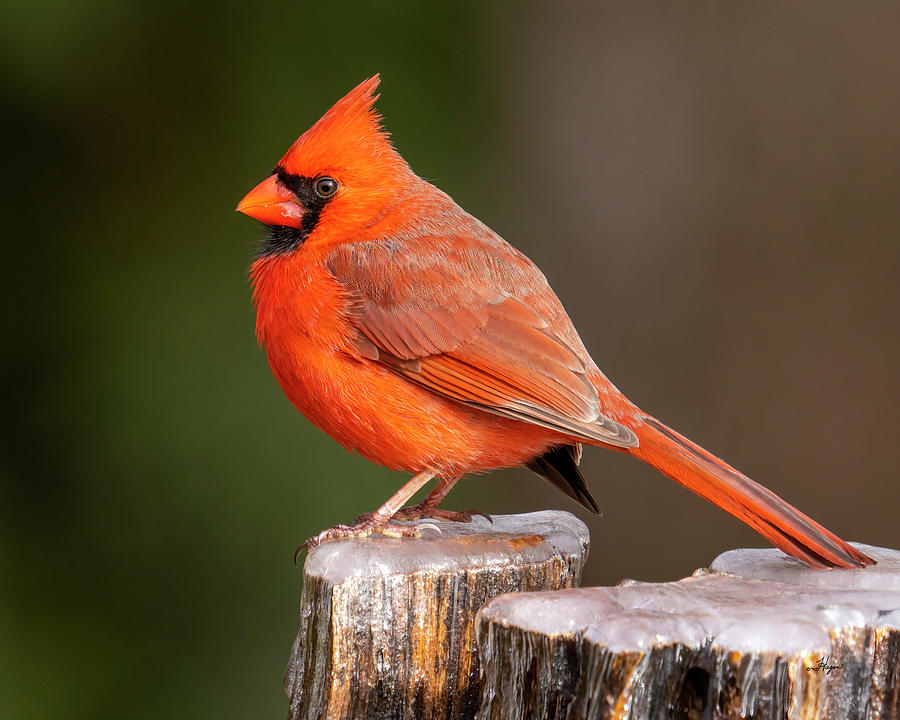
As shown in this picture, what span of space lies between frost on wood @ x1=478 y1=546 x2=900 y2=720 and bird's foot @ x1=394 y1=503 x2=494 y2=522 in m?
0.83

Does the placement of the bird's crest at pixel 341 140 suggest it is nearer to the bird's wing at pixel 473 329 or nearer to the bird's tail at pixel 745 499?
the bird's wing at pixel 473 329

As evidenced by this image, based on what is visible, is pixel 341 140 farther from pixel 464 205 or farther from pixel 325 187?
pixel 464 205

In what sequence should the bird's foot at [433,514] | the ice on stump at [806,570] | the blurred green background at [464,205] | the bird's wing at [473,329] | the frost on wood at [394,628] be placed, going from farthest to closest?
the blurred green background at [464,205] → the bird's foot at [433,514] → the bird's wing at [473,329] → the frost on wood at [394,628] → the ice on stump at [806,570]

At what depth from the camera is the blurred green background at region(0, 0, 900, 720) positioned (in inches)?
143

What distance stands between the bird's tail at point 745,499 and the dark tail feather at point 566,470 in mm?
311

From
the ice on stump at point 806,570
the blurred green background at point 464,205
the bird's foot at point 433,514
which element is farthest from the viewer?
the blurred green background at point 464,205

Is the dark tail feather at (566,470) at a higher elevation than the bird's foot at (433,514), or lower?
higher

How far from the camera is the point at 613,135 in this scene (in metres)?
4.42

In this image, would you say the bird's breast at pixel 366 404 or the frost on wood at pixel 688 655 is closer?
the frost on wood at pixel 688 655

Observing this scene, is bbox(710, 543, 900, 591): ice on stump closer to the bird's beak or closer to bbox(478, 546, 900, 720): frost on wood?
bbox(478, 546, 900, 720): frost on wood

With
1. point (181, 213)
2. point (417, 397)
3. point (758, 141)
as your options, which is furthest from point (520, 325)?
point (758, 141)

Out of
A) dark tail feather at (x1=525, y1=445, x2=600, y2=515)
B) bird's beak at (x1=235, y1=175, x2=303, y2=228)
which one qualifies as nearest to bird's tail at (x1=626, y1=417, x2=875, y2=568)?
dark tail feather at (x1=525, y1=445, x2=600, y2=515)

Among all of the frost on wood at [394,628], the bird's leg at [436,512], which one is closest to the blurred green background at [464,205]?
the bird's leg at [436,512]

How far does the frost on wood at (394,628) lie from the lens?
2.21 metres
